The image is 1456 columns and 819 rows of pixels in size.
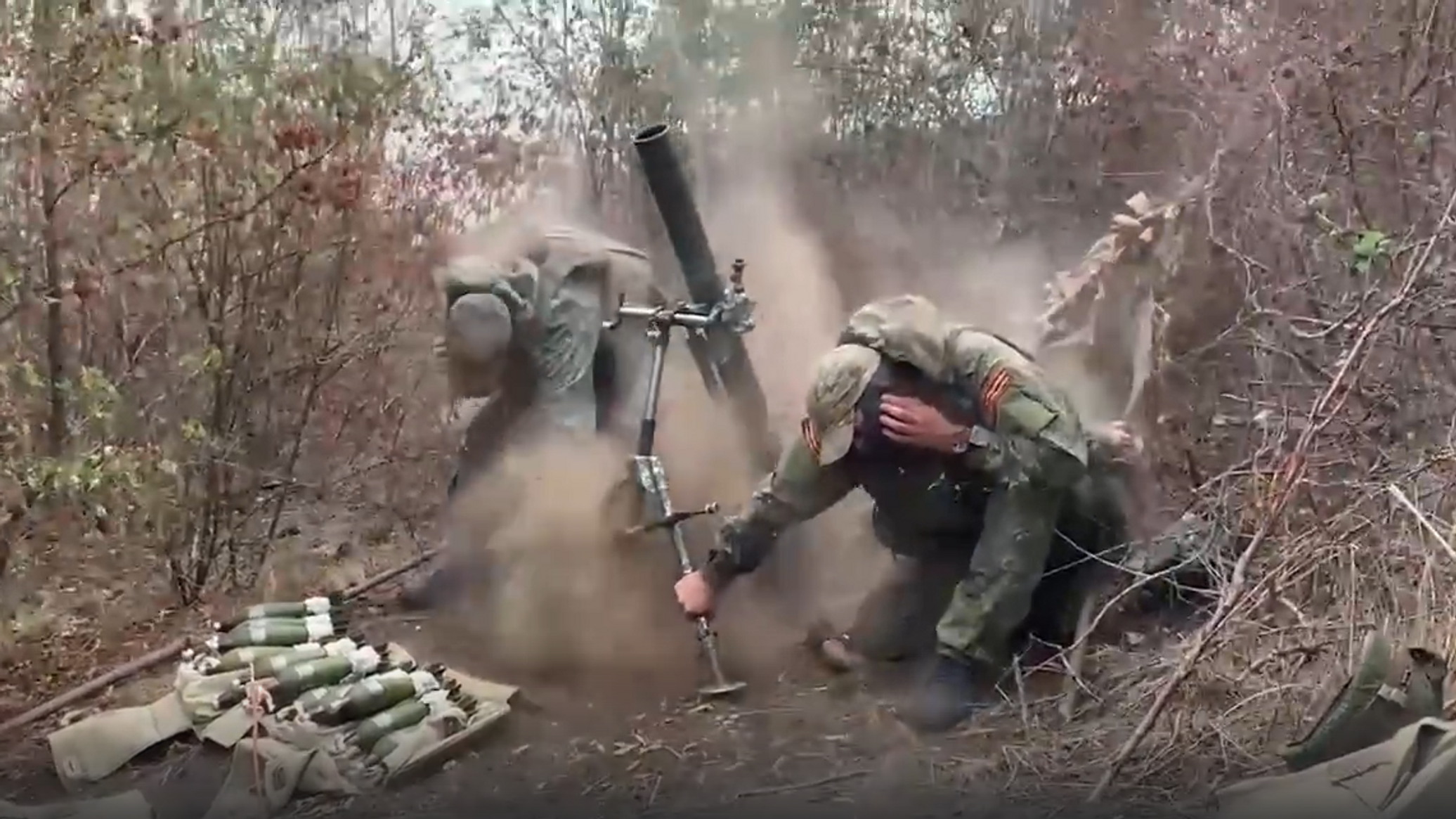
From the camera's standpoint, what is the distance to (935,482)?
159cm

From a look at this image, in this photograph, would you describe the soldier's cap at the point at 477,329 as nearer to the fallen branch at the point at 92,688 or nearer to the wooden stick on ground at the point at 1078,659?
the fallen branch at the point at 92,688

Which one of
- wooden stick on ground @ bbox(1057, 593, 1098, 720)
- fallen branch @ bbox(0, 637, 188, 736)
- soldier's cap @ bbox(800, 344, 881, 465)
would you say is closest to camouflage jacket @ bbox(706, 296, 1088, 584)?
soldier's cap @ bbox(800, 344, 881, 465)

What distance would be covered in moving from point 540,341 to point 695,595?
292 millimetres

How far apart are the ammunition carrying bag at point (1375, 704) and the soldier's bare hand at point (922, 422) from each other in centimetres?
42

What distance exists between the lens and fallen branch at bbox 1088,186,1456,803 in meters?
1.53

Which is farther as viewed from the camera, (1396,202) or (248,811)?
(1396,202)

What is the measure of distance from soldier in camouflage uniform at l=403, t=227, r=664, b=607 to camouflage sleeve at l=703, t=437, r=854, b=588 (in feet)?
0.50

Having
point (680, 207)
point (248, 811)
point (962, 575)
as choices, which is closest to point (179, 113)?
point (680, 207)

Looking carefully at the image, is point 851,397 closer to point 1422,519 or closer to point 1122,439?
point 1122,439

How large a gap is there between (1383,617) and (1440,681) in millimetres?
77

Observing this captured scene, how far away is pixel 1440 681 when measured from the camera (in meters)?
1.46

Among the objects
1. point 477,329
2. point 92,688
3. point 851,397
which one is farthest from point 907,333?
point 92,688

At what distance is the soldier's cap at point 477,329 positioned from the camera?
1.56m

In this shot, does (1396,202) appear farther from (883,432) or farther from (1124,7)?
(883,432)
